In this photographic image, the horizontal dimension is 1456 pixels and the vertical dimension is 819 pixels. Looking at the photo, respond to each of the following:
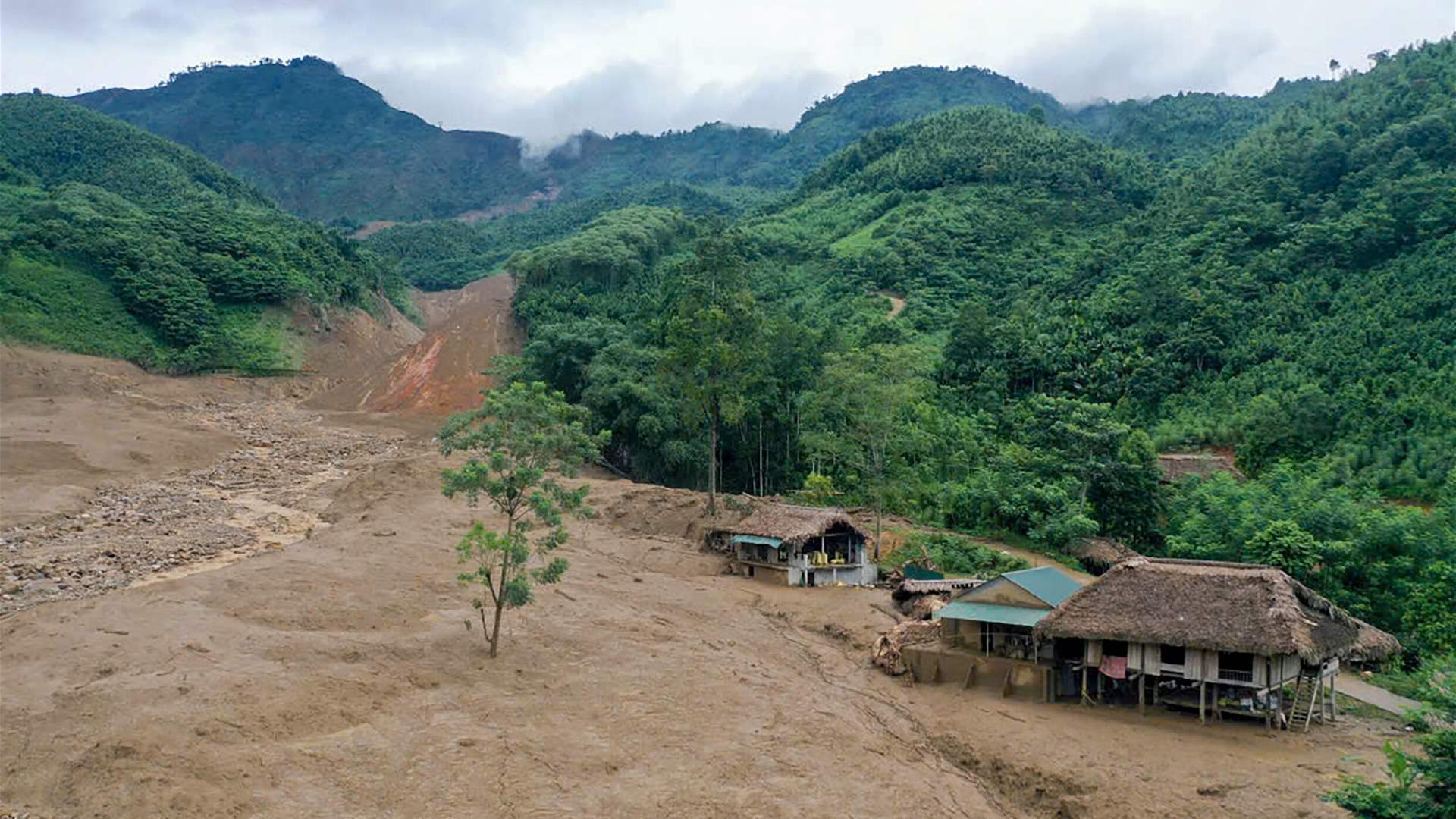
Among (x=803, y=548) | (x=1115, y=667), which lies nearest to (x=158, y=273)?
(x=803, y=548)

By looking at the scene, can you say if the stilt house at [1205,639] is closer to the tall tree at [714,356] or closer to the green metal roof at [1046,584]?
the green metal roof at [1046,584]

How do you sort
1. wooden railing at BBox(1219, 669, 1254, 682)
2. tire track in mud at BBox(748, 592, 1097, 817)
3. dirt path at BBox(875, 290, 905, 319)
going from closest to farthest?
1. tire track in mud at BBox(748, 592, 1097, 817)
2. wooden railing at BBox(1219, 669, 1254, 682)
3. dirt path at BBox(875, 290, 905, 319)

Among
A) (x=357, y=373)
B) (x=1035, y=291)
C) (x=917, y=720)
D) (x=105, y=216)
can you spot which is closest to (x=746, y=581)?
(x=917, y=720)

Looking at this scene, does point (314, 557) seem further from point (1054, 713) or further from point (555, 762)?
point (1054, 713)

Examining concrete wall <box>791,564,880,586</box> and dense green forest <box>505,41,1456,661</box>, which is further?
dense green forest <box>505,41,1456,661</box>

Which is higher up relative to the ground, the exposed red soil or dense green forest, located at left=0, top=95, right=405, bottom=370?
dense green forest, located at left=0, top=95, right=405, bottom=370

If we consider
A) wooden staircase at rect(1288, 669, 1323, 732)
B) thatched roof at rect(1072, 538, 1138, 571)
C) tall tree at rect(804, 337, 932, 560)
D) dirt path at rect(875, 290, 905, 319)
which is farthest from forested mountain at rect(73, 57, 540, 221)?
wooden staircase at rect(1288, 669, 1323, 732)

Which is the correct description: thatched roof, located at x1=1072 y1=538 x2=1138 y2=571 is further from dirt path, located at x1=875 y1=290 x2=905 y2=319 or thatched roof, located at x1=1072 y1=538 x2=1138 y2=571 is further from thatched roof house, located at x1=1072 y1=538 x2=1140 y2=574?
dirt path, located at x1=875 y1=290 x2=905 y2=319
